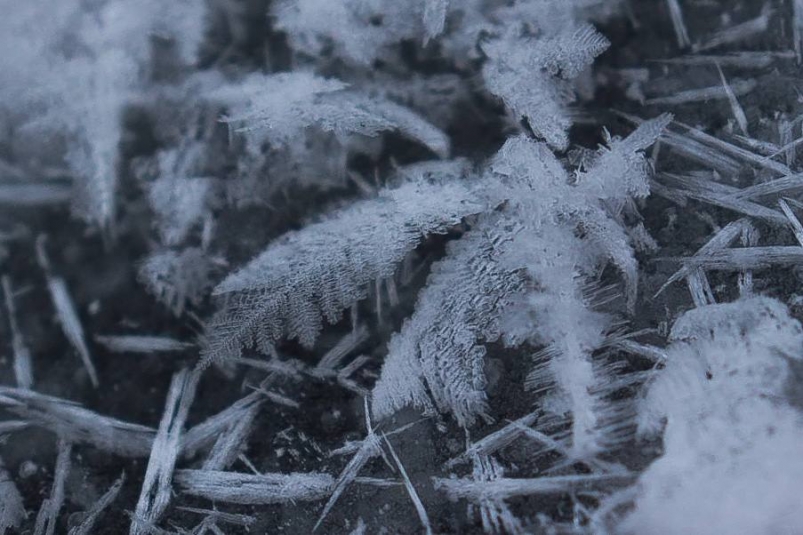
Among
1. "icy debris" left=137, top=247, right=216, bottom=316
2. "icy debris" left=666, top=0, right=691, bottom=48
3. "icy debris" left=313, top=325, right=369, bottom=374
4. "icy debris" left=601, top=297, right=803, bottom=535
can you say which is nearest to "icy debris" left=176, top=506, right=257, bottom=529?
"icy debris" left=313, top=325, right=369, bottom=374

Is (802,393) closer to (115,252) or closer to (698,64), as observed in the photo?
(698,64)

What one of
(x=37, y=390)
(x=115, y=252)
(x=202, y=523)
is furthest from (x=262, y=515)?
(x=115, y=252)

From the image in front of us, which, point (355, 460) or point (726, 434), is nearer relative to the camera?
point (726, 434)

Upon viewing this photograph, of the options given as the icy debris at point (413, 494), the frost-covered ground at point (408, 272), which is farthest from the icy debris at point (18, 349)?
the icy debris at point (413, 494)

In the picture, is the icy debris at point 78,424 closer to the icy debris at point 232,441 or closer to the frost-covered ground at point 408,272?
the frost-covered ground at point 408,272

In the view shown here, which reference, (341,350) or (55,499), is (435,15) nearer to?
(341,350)

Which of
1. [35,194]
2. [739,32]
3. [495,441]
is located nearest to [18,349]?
[35,194]
